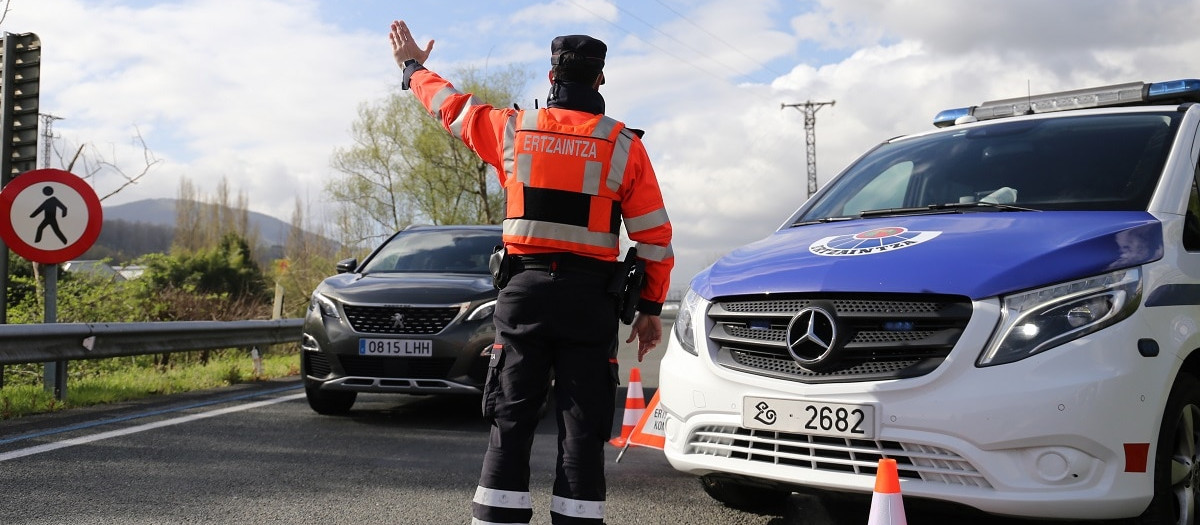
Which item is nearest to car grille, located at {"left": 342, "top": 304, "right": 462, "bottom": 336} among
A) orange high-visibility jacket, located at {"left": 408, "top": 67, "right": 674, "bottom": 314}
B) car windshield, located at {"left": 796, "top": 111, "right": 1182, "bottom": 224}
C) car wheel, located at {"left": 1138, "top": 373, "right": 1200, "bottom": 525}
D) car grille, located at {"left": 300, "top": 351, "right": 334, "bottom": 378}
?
car grille, located at {"left": 300, "top": 351, "right": 334, "bottom": 378}

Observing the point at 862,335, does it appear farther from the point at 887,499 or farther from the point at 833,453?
the point at 887,499

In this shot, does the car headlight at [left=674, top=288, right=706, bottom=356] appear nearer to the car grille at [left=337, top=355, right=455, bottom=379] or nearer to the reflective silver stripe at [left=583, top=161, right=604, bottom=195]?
the reflective silver stripe at [left=583, top=161, right=604, bottom=195]

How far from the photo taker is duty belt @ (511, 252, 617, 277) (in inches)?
138

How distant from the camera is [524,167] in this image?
3.55m

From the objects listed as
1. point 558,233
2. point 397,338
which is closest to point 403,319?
point 397,338

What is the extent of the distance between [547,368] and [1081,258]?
182cm

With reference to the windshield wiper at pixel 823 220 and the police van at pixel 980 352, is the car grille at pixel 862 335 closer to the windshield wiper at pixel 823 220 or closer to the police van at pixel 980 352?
the police van at pixel 980 352

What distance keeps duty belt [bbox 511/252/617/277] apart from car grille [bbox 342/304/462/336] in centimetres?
371

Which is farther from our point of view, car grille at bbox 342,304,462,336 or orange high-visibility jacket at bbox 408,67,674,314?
car grille at bbox 342,304,462,336

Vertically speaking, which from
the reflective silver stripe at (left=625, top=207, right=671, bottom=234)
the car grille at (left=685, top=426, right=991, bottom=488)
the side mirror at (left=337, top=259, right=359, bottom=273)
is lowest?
the car grille at (left=685, top=426, right=991, bottom=488)

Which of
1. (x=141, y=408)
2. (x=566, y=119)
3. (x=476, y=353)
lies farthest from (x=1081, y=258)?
(x=141, y=408)

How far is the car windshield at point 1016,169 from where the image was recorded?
4238 mm

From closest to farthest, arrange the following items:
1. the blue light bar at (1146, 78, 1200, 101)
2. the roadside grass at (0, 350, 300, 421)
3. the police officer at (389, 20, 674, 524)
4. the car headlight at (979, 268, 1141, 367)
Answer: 1. the car headlight at (979, 268, 1141, 367)
2. the police officer at (389, 20, 674, 524)
3. the blue light bar at (1146, 78, 1200, 101)
4. the roadside grass at (0, 350, 300, 421)

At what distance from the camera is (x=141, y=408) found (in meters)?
7.95
